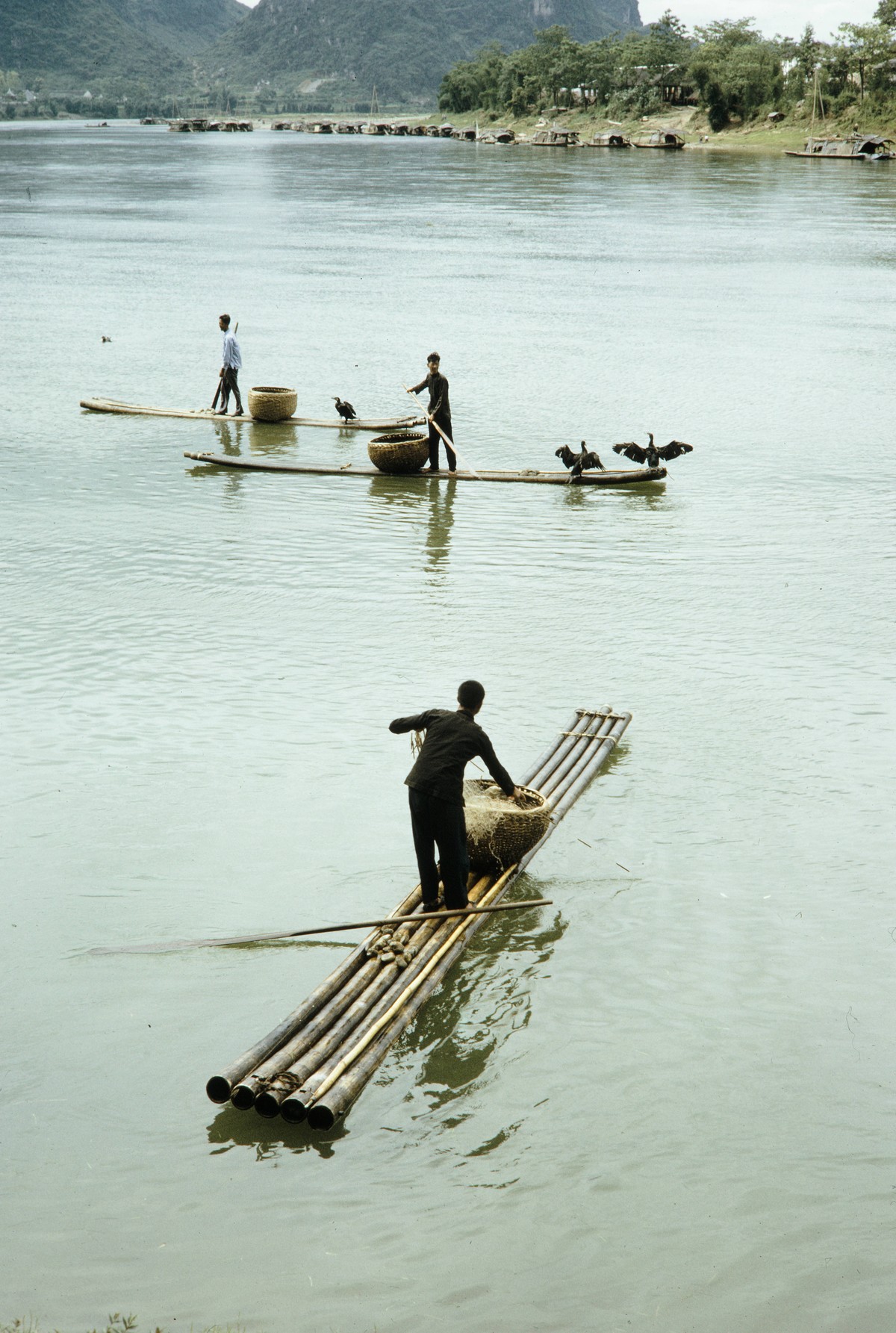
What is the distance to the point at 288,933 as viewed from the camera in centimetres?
676

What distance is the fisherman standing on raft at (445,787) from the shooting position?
265 inches

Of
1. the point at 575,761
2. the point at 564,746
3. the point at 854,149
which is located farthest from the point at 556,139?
the point at 575,761

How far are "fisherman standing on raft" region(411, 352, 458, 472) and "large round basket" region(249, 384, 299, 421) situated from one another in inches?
137

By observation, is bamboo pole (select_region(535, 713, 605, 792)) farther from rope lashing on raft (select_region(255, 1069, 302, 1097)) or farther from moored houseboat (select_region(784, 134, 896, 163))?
moored houseboat (select_region(784, 134, 896, 163))

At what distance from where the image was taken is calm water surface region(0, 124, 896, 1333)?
5.12 m

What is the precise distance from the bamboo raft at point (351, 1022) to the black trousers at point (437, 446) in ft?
33.1

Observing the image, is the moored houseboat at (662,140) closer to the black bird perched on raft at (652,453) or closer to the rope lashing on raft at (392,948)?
the black bird perched on raft at (652,453)

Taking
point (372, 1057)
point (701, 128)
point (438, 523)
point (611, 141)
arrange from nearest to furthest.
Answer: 1. point (372, 1057)
2. point (438, 523)
3. point (701, 128)
4. point (611, 141)

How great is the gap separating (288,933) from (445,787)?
1224 mm

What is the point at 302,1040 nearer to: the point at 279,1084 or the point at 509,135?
the point at 279,1084

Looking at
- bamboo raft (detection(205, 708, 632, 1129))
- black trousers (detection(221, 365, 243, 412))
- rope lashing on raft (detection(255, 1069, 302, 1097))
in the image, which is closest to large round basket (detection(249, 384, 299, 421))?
black trousers (detection(221, 365, 243, 412))

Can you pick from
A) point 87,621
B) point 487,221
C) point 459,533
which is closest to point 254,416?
point 459,533

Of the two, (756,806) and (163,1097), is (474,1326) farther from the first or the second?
(756,806)

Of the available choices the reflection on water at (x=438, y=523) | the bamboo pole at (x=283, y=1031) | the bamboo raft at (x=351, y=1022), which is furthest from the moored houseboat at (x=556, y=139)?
the bamboo pole at (x=283, y=1031)
